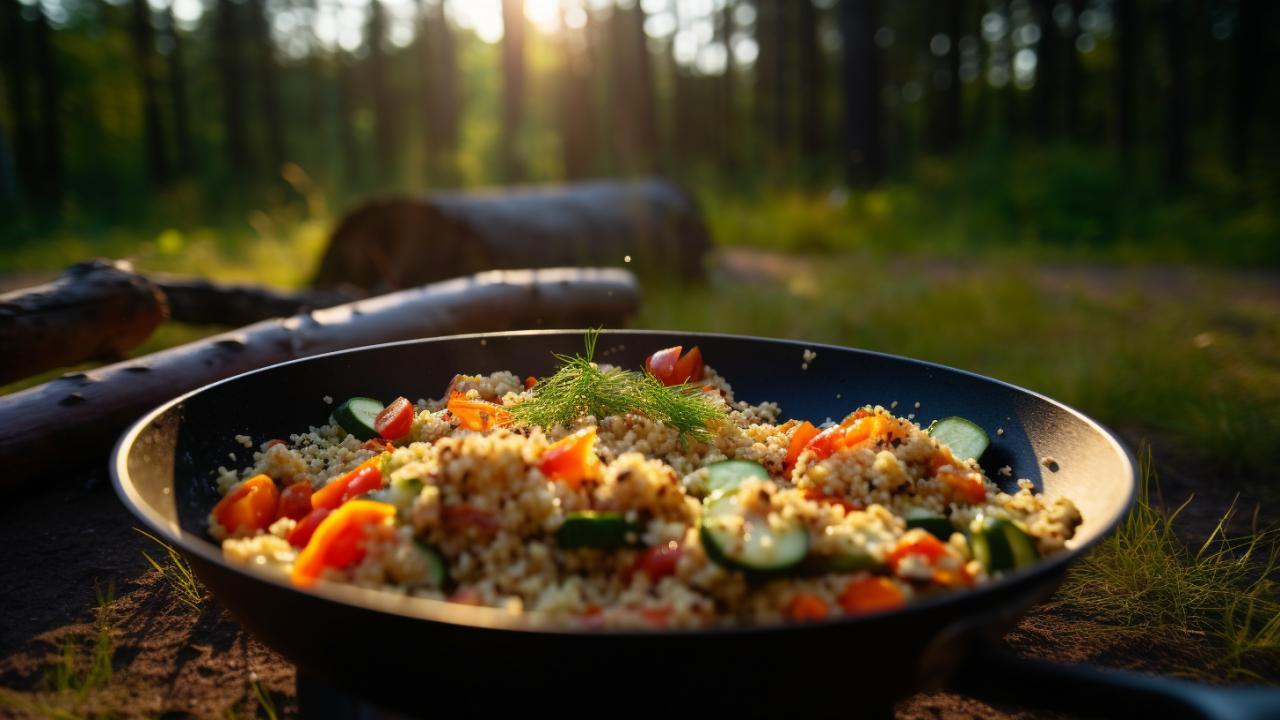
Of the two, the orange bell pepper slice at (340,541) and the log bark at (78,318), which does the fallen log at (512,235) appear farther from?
the orange bell pepper slice at (340,541)

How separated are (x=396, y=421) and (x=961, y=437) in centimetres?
159

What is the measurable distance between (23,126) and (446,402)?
26688 millimetres

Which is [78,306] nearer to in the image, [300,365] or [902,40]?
[300,365]

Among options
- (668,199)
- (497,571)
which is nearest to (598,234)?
(668,199)

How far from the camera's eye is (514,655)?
1224 mm

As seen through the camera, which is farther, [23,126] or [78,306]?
[23,126]

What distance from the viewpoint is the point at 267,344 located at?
12.7 ft

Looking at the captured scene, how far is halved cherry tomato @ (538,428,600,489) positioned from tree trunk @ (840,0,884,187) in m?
12.5

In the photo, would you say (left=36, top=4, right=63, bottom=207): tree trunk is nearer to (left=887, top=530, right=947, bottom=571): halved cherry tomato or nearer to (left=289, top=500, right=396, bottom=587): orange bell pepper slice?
(left=289, top=500, right=396, bottom=587): orange bell pepper slice

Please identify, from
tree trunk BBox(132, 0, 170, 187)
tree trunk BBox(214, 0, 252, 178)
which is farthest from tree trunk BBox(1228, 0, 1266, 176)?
tree trunk BBox(214, 0, 252, 178)

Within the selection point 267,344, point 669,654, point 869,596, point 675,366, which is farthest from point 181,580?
point 869,596

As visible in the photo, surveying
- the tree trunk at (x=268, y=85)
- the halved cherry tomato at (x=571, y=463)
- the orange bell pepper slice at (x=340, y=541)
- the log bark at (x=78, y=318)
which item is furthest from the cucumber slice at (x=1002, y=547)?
the tree trunk at (x=268, y=85)

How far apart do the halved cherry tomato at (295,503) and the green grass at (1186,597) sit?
230 centimetres

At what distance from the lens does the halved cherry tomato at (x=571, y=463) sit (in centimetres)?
176
